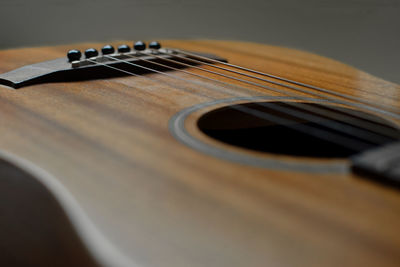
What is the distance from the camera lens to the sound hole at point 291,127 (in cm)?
56

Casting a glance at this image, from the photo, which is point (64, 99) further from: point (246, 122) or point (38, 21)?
point (38, 21)

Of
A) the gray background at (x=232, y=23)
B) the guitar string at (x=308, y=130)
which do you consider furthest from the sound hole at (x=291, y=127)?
the gray background at (x=232, y=23)

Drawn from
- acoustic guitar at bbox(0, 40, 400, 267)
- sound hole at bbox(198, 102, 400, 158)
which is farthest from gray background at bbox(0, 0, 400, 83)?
sound hole at bbox(198, 102, 400, 158)

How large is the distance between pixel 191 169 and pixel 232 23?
4.80 feet

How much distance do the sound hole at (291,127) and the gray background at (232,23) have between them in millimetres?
902

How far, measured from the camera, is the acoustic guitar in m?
0.28

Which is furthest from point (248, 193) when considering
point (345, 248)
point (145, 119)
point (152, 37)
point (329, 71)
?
point (152, 37)

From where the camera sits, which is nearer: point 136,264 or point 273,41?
point 136,264

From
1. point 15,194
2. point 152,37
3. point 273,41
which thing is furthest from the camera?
point 152,37

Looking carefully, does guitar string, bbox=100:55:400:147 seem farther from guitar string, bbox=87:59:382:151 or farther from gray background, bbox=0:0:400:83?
gray background, bbox=0:0:400:83

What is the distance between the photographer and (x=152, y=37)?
1.90m

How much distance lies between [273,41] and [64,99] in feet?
3.95

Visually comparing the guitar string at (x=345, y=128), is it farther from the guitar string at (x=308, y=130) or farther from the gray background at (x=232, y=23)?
the gray background at (x=232, y=23)

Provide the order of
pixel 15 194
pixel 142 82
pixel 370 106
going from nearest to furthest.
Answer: pixel 15 194, pixel 370 106, pixel 142 82
